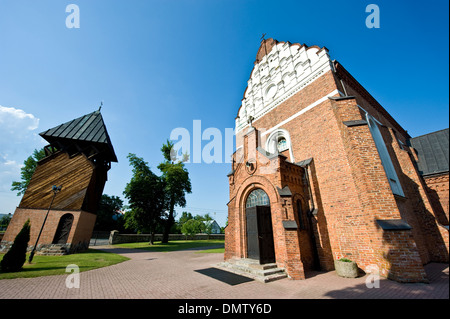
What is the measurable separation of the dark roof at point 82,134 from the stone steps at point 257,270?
57.9ft

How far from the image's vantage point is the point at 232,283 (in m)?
6.06

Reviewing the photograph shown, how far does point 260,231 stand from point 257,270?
5.68ft

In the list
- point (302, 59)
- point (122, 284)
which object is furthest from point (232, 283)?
point (302, 59)

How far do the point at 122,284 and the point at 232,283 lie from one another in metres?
3.89

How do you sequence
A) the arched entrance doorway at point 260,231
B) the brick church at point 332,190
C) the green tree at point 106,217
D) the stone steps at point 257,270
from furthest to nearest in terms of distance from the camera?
the green tree at point 106,217 < the arched entrance doorway at point 260,231 < the brick church at point 332,190 < the stone steps at point 257,270

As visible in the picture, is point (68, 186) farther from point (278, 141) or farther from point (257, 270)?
point (278, 141)

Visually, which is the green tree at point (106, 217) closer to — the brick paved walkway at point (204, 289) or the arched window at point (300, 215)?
the brick paved walkway at point (204, 289)

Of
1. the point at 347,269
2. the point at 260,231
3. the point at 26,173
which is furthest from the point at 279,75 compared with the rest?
the point at 26,173

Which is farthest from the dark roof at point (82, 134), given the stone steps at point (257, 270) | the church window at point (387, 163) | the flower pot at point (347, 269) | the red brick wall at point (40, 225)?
the church window at point (387, 163)

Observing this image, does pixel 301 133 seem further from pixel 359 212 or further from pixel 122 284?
pixel 122 284

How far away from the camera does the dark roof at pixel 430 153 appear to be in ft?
32.5

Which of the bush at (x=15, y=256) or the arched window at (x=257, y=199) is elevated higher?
the arched window at (x=257, y=199)

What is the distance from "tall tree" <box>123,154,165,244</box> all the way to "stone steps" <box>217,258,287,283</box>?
A: 1693 cm

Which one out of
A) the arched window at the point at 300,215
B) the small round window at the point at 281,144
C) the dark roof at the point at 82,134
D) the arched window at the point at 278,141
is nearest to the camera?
the arched window at the point at 300,215
